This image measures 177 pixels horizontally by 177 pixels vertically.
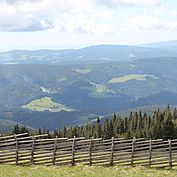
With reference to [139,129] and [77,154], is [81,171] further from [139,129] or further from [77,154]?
[139,129]

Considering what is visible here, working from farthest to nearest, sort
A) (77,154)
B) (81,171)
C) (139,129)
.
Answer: (139,129) → (77,154) → (81,171)

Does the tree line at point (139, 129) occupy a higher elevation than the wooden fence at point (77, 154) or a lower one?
lower

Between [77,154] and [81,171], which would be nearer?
[81,171]

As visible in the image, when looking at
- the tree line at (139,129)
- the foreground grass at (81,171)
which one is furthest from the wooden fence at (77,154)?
the tree line at (139,129)

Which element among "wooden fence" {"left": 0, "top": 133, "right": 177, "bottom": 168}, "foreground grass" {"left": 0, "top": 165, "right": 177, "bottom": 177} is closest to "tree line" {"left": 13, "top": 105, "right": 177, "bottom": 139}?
"wooden fence" {"left": 0, "top": 133, "right": 177, "bottom": 168}

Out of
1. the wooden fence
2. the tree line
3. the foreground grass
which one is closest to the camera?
the foreground grass

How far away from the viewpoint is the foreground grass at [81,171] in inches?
1118

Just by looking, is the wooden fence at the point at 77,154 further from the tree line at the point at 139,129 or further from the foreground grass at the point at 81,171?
the tree line at the point at 139,129

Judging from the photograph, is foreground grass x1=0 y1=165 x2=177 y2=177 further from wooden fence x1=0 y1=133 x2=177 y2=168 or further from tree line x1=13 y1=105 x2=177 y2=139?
tree line x1=13 y1=105 x2=177 y2=139

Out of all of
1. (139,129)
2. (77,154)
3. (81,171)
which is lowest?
(139,129)

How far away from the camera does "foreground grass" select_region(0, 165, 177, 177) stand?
2839 centimetres

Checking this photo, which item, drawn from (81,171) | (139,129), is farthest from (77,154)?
(139,129)

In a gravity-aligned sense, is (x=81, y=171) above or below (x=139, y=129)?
above

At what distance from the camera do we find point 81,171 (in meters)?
30.5
